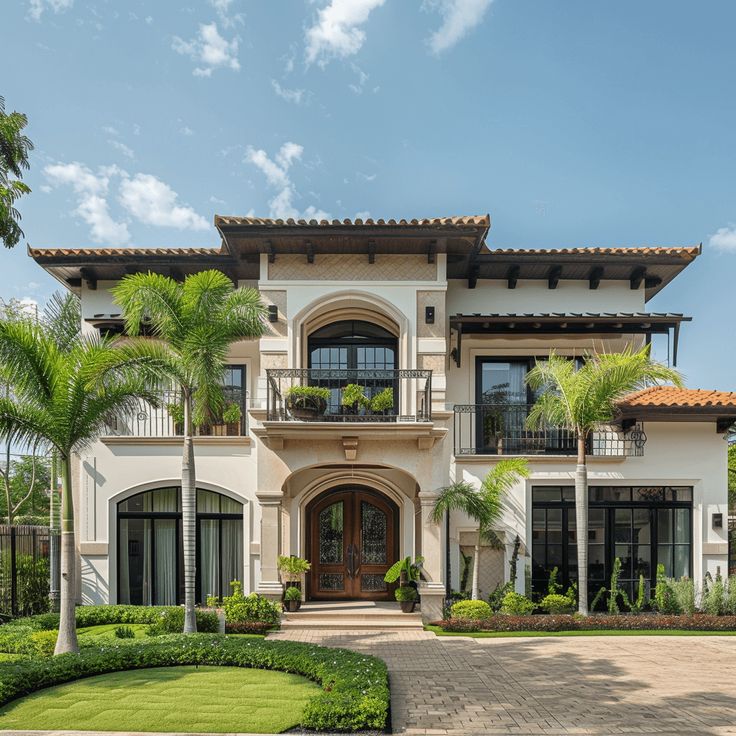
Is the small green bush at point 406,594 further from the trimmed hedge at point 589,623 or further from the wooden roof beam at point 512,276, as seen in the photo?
the wooden roof beam at point 512,276

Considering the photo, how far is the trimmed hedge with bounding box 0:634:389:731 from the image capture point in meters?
7.41

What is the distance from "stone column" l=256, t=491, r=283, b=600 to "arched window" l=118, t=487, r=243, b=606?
4.59ft

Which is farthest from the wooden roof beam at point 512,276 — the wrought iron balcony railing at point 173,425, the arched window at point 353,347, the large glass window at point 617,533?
the wrought iron balcony railing at point 173,425

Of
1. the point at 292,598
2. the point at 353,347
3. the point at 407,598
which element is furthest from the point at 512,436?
the point at 292,598

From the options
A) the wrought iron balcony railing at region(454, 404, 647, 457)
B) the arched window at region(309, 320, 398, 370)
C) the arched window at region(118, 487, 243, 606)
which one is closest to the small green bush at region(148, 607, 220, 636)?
the arched window at region(118, 487, 243, 606)

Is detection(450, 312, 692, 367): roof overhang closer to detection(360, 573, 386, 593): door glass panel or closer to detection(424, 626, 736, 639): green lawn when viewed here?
detection(360, 573, 386, 593): door glass panel

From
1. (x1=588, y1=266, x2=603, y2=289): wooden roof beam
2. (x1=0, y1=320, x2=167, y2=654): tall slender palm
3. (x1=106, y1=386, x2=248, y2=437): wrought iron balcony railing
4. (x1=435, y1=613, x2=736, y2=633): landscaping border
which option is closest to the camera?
(x1=0, y1=320, x2=167, y2=654): tall slender palm

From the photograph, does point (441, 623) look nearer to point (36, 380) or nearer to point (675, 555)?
point (675, 555)

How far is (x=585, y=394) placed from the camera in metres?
Result: 13.7

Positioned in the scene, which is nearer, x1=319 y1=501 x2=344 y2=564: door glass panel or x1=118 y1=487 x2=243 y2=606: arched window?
x1=118 y1=487 x2=243 y2=606: arched window

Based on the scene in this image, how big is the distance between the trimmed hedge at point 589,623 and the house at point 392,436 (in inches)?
43.6

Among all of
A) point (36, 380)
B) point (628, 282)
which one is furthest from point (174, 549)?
point (628, 282)

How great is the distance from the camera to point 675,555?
610 inches

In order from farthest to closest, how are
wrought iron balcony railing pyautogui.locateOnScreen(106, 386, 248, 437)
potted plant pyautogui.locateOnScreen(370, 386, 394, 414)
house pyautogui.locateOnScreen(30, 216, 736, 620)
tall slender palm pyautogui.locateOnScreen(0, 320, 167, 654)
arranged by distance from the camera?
wrought iron balcony railing pyautogui.locateOnScreen(106, 386, 248, 437)
house pyautogui.locateOnScreen(30, 216, 736, 620)
potted plant pyautogui.locateOnScreen(370, 386, 394, 414)
tall slender palm pyautogui.locateOnScreen(0, 320, 167, 654)
